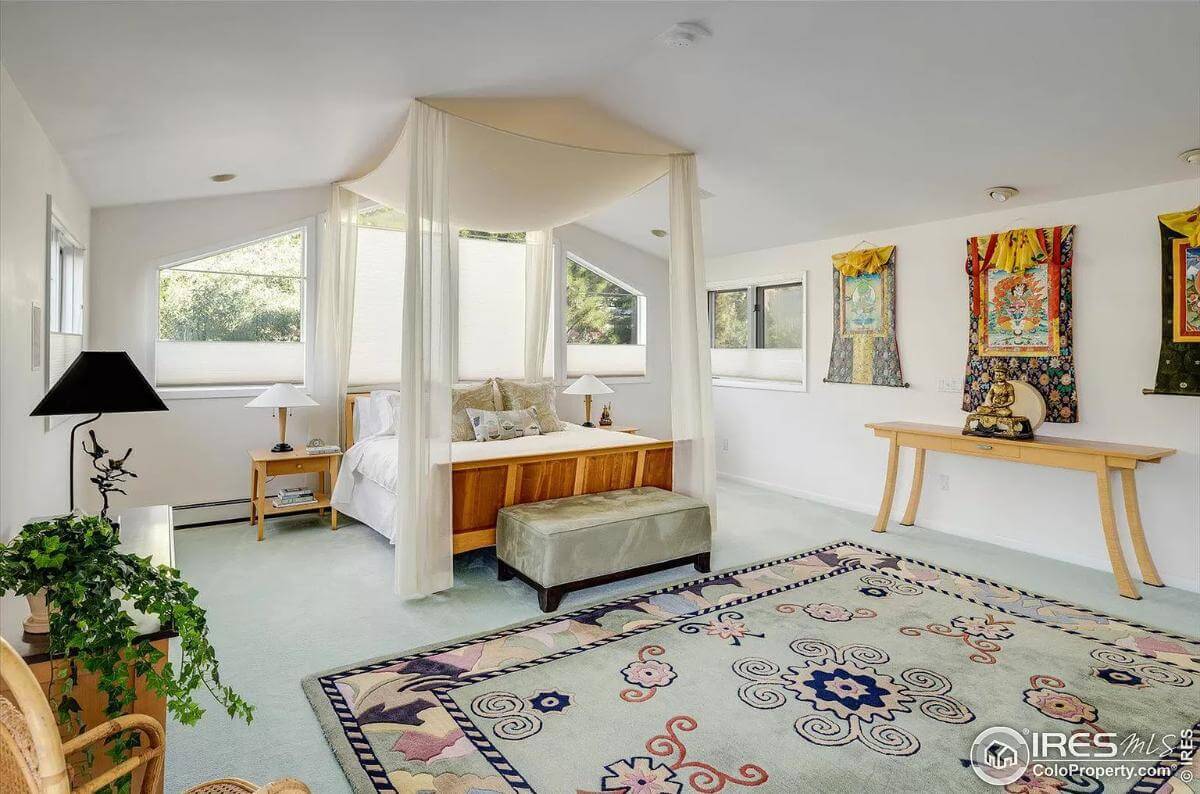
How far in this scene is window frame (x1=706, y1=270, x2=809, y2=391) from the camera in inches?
237

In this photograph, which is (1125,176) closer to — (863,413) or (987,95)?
(987,95)

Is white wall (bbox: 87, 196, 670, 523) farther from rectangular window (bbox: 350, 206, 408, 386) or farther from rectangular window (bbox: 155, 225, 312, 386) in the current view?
rectangular window (bbox: 350, 206, 408, 386)

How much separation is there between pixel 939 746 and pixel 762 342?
4661 mm

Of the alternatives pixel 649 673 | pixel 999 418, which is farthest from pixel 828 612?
pixel 999 418

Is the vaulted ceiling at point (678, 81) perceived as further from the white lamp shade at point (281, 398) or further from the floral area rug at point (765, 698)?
the floral area rug at point (765, 698)

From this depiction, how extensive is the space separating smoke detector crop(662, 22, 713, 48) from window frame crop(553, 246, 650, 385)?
3.69m

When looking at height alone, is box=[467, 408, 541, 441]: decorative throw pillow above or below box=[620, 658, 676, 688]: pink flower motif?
above

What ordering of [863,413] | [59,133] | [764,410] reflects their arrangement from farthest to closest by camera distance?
[764,410] → [863,413] → [59,133]

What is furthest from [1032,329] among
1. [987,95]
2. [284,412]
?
[284,412]

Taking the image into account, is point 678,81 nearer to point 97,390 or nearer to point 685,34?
point 685,34

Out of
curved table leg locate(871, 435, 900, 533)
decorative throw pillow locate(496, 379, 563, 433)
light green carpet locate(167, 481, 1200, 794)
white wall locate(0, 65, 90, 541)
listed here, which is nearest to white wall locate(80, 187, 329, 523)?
light green carpet locate(167, 481, 1200, 794)

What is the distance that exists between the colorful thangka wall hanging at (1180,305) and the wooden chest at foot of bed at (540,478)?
289 cm

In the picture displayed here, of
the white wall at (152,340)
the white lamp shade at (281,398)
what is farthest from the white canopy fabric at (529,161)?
the white lamp shade at (281,398)

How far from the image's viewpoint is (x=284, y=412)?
16.1 ft
